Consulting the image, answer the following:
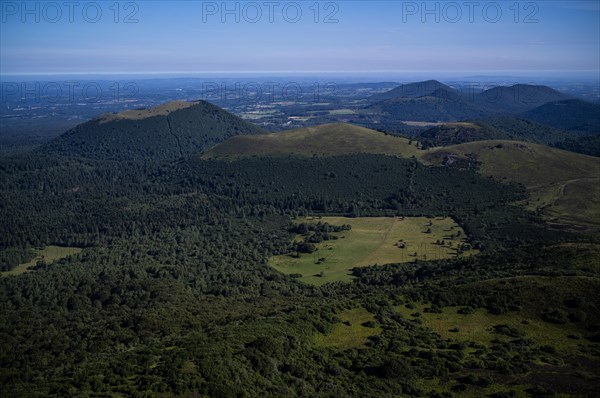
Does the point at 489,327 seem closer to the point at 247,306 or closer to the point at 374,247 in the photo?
the point at 247,306

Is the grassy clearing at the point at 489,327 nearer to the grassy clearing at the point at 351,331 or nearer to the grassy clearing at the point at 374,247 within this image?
the grassy clearing at the point at 351,331

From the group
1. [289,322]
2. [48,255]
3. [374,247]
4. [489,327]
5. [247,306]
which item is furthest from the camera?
[48,255]

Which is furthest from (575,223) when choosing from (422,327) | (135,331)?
(135,331)

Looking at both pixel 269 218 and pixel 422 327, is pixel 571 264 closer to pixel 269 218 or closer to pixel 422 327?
pixel 422 327

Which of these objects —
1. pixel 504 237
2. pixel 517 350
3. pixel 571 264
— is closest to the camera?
pixel 517 350

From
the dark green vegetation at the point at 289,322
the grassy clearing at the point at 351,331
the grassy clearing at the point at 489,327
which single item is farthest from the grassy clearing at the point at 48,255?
the grassy clearing at the point at 489,327

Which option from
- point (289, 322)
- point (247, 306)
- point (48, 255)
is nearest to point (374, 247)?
point (247, 306)
